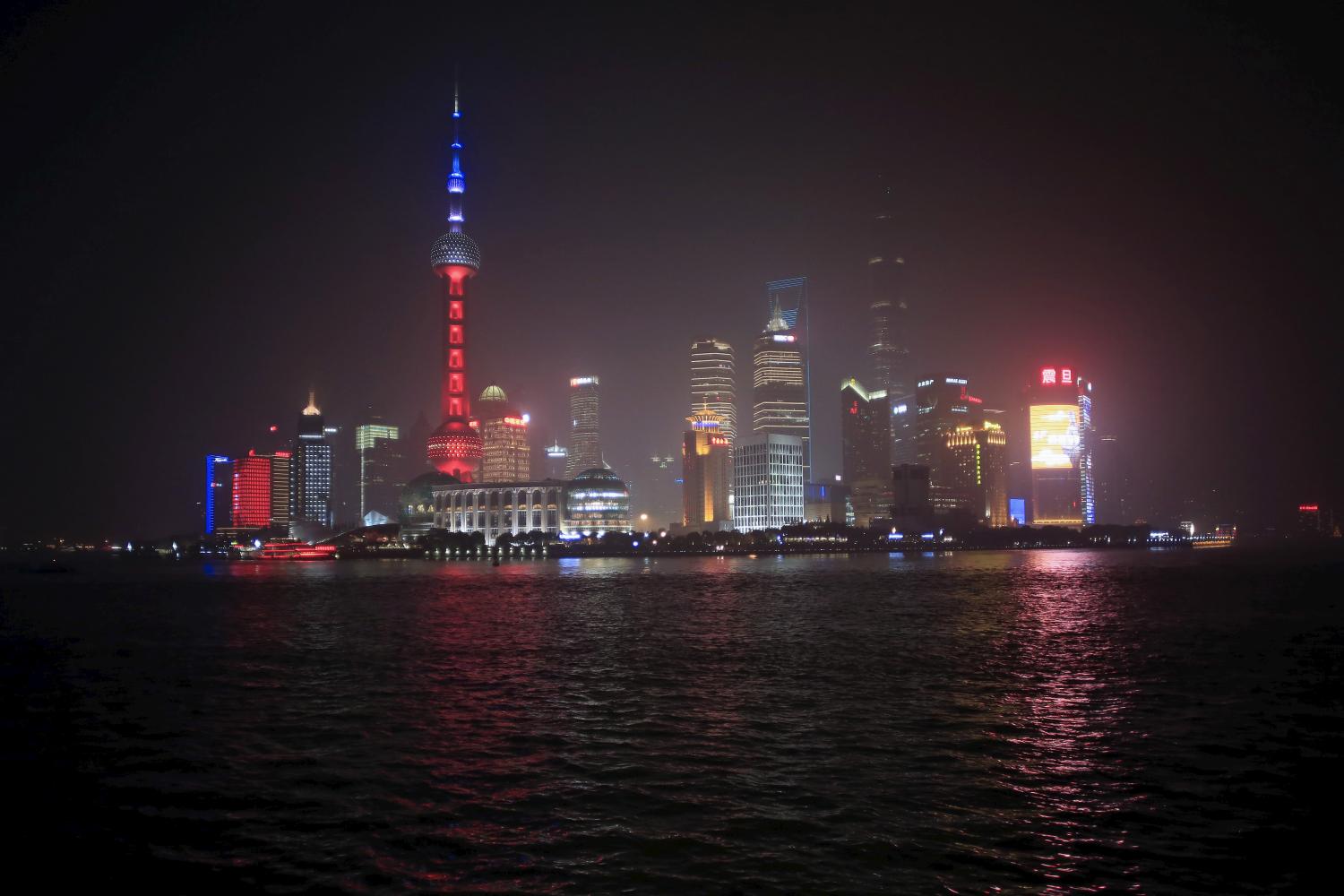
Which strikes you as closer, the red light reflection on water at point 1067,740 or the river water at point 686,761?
the river water at point 686,761

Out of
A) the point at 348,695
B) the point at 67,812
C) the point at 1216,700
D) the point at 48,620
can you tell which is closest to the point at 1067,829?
the point at 1216,700

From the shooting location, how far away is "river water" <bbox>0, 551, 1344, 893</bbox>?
16297 millimetres

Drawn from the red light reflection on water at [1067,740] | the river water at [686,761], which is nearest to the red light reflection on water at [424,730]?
the river water at [686,761]

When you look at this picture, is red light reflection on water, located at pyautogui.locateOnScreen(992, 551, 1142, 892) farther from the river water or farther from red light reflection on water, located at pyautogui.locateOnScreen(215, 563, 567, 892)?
red light reflection on water, located at pyautogui.locateOnScreen(215, 563, 567, 892)

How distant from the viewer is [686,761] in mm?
24203

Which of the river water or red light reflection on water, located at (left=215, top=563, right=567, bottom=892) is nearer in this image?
the river water

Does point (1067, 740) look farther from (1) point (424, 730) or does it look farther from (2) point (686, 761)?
(1) point (424, 730)

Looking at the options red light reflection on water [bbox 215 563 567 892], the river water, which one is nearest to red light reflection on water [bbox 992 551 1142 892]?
the river water

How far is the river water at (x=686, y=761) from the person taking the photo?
1630cm

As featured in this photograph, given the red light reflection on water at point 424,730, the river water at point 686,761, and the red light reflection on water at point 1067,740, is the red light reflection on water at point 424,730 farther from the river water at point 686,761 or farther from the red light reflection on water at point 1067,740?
the red light reflection on water at point 1067,740

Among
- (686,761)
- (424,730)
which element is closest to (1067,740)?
(686,761)

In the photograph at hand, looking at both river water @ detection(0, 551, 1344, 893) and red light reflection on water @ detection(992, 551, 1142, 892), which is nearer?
river water @ detection(0, 551, 1344, 893)

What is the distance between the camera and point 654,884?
50.2 ft

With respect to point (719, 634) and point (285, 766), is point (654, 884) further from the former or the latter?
point (719, 634)
